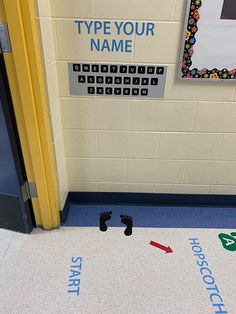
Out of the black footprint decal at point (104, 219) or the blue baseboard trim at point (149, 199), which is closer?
the black footprint decal at point (104, 219)

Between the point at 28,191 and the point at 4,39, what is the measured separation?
90 cm

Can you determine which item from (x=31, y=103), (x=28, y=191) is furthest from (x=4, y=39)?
(x=28, y=191)

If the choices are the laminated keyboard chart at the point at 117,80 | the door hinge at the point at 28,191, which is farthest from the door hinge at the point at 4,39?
the door hinge at the point at 28,191

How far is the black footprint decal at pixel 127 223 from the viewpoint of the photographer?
171 cm

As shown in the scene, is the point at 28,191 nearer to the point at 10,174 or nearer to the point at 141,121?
the point at 10,174

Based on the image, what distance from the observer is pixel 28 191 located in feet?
5.20

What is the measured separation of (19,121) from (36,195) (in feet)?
1.69

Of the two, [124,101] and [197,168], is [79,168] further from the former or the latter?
[197,168]

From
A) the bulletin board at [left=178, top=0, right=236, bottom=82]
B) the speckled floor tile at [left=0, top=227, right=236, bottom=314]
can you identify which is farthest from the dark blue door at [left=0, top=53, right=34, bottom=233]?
the bulletin board at [left=178, top=0, right=236, bottom=82]

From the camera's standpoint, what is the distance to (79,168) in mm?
1875

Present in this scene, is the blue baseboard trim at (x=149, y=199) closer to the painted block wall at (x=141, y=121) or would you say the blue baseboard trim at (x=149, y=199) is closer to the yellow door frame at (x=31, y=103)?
the painted block wall at (x=141, y=121)

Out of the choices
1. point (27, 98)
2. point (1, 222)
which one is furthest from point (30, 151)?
point (1, 222)

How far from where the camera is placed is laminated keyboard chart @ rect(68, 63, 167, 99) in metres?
1.51

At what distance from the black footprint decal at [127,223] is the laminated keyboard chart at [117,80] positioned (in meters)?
0.91
